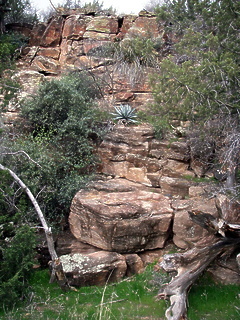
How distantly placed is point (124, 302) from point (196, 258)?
5.64 ft

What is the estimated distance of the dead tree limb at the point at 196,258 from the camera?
6.56m

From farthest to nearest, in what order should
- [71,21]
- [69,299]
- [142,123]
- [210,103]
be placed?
[71,21] < [142,123] < [210,103] < [69,299]

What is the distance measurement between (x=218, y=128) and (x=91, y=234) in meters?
4.18

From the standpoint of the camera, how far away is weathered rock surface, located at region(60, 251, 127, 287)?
771cm

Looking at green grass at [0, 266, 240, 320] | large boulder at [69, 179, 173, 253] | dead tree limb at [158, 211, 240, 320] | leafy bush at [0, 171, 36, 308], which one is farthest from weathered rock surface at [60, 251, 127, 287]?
dead tree limb at [158, 211, 240, 320]

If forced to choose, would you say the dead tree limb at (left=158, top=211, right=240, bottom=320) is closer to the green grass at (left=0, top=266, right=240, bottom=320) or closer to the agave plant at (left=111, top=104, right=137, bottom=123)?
the green grass at (left=0, top=266, right=240, bottom=320)

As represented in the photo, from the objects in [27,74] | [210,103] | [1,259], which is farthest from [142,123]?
[1,259]

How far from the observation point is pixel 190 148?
35.0ft

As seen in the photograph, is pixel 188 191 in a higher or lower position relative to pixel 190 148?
lower

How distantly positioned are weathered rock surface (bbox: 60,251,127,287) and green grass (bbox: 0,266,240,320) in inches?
7.6

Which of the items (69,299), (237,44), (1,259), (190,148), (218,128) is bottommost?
(69,299)

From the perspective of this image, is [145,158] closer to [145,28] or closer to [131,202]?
[131,202]

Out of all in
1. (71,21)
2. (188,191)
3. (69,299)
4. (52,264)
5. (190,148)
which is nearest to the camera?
(69,299)

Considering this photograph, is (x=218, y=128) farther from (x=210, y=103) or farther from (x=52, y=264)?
(x=52, y=264)
